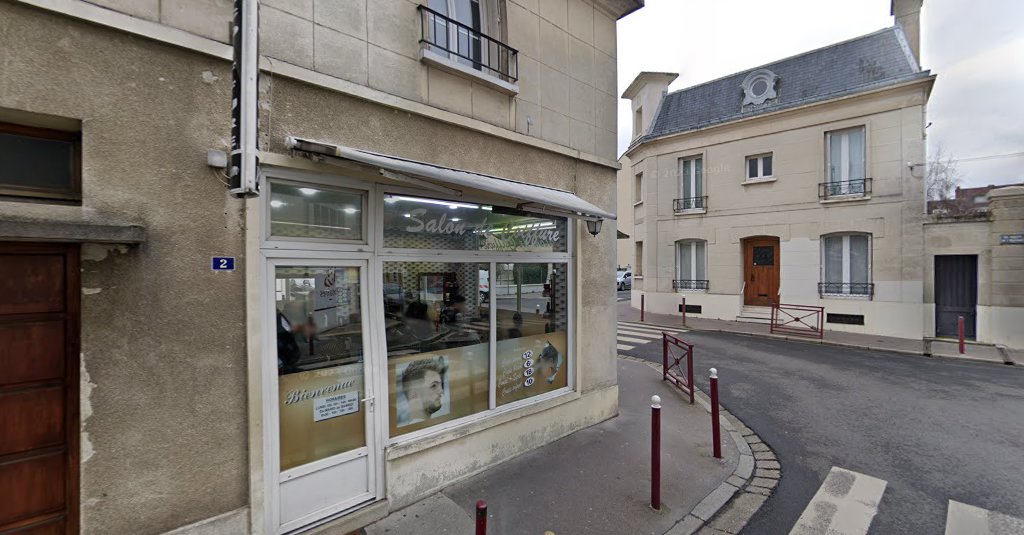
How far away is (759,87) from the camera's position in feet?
47.8

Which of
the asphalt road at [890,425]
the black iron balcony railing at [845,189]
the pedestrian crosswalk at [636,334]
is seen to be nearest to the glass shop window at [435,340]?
the asphalt road at [890,425]

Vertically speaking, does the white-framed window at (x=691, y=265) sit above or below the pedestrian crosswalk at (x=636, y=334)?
above

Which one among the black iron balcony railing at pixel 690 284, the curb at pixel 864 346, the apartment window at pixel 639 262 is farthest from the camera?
the apartment window at pixel 639 262

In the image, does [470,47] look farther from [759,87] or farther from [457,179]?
[759,87]

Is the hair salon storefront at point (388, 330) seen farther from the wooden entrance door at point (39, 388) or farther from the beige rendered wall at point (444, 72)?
the wooden entrance door at point (39, 388)

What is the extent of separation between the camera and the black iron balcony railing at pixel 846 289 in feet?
40.4

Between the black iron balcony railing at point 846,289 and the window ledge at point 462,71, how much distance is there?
1326 cm

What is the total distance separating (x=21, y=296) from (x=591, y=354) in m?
5.22

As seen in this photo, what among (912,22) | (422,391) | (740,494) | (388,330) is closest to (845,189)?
(912,22)

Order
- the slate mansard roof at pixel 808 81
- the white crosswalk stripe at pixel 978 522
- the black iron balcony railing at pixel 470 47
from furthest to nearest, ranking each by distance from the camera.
A: the slate mansard roof at pixel 808 81 → the black iron balcony railing at pixel 470 47 → the white crosswalk stripe at pixel 978 522

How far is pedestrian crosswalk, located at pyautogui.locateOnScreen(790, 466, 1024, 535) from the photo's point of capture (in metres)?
3.47

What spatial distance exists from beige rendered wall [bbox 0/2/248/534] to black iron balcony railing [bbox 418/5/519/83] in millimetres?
2032

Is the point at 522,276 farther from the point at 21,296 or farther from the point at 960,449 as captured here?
the point at 960,449

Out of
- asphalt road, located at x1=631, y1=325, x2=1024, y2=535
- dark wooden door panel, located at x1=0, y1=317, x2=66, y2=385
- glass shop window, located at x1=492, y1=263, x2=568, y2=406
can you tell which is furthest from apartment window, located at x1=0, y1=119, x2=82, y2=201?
asphalt road, located at x1=631, y1=325, x2=1024, y2=535
